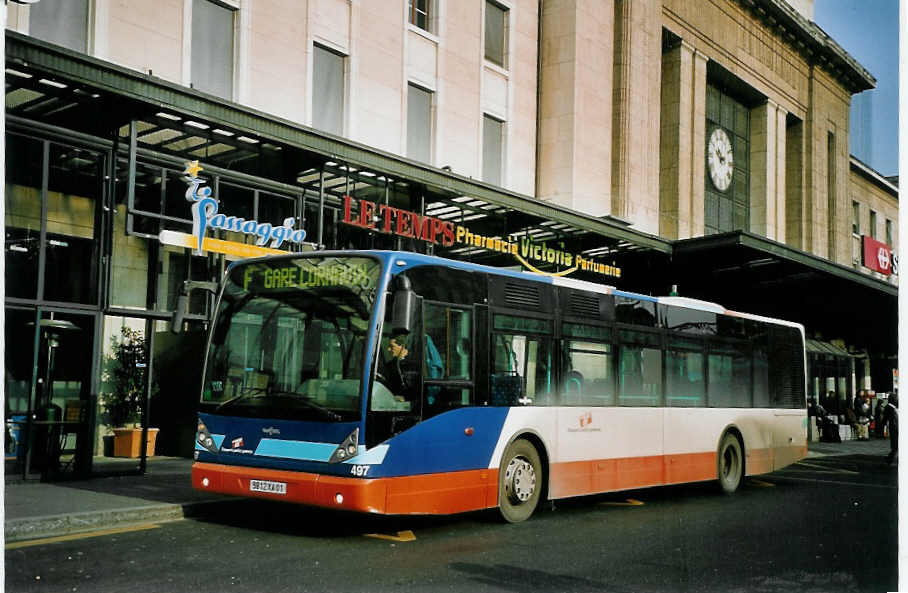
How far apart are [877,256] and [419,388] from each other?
22350 mm

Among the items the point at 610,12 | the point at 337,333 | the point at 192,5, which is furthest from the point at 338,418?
the point at 610,12

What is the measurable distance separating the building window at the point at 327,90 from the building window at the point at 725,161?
58.7 feet

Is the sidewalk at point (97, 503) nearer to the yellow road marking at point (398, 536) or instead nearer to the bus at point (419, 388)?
the bus at point (419, 388)

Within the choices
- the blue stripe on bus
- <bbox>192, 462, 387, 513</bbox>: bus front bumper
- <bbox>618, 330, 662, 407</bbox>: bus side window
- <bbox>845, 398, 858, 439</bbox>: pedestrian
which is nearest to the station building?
<bbox>845, 398, 858, 439</bbox>: pedestrian

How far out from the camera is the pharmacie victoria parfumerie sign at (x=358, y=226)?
49.9 feet

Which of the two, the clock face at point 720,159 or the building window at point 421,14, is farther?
the clock face at point 720,159

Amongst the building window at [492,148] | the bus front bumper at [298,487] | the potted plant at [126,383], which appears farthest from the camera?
the building window at [492,148]

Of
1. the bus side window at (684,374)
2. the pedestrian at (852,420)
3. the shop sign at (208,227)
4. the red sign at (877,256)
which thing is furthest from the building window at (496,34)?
the pedestrian at (852,420)

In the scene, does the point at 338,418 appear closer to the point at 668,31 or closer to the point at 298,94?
the point at 298,94

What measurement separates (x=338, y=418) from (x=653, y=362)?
5.64 meters

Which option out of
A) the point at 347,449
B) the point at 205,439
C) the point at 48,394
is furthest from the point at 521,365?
the point at 48,394

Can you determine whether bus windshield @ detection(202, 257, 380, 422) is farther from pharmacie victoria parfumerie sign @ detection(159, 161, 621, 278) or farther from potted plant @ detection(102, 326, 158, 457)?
potted plant @ detection(102, 326, 158, 457)

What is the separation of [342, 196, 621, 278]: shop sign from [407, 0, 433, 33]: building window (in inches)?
195

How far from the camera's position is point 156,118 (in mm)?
14516
